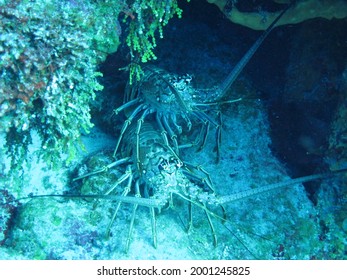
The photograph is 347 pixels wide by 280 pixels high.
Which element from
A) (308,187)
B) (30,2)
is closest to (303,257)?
(308,187)

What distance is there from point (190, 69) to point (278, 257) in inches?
113

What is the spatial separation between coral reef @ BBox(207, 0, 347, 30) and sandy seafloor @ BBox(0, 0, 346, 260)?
1.17m

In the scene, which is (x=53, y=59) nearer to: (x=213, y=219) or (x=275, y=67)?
(x=213, y=219)

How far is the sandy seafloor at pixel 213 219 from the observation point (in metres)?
2.44

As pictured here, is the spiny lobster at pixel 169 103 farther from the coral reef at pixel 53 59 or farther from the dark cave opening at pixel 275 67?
the coral reef at pixel 53 59

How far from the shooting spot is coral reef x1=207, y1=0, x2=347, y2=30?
300cm

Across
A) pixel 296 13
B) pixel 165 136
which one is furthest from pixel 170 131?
pixel 296 13

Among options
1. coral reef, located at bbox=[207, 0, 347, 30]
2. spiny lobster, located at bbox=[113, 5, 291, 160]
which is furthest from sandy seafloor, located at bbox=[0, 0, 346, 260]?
coral reef, located at bbox=[207, 0, 347, 30]

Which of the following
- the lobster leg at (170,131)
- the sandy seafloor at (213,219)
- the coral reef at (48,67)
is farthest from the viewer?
the lobster leg at (170,131)

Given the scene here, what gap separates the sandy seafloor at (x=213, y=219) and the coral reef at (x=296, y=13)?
3.85ft

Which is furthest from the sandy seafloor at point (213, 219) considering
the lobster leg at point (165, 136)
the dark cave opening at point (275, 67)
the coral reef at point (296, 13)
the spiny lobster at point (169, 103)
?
the coral reef at point (296, 13)

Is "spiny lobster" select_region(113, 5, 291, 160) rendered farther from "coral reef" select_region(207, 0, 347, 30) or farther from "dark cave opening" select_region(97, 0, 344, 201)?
"coral reef" select_region(207, 0, 347, 30)

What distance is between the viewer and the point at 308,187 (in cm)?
353

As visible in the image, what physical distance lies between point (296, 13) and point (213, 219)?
2427 mm
